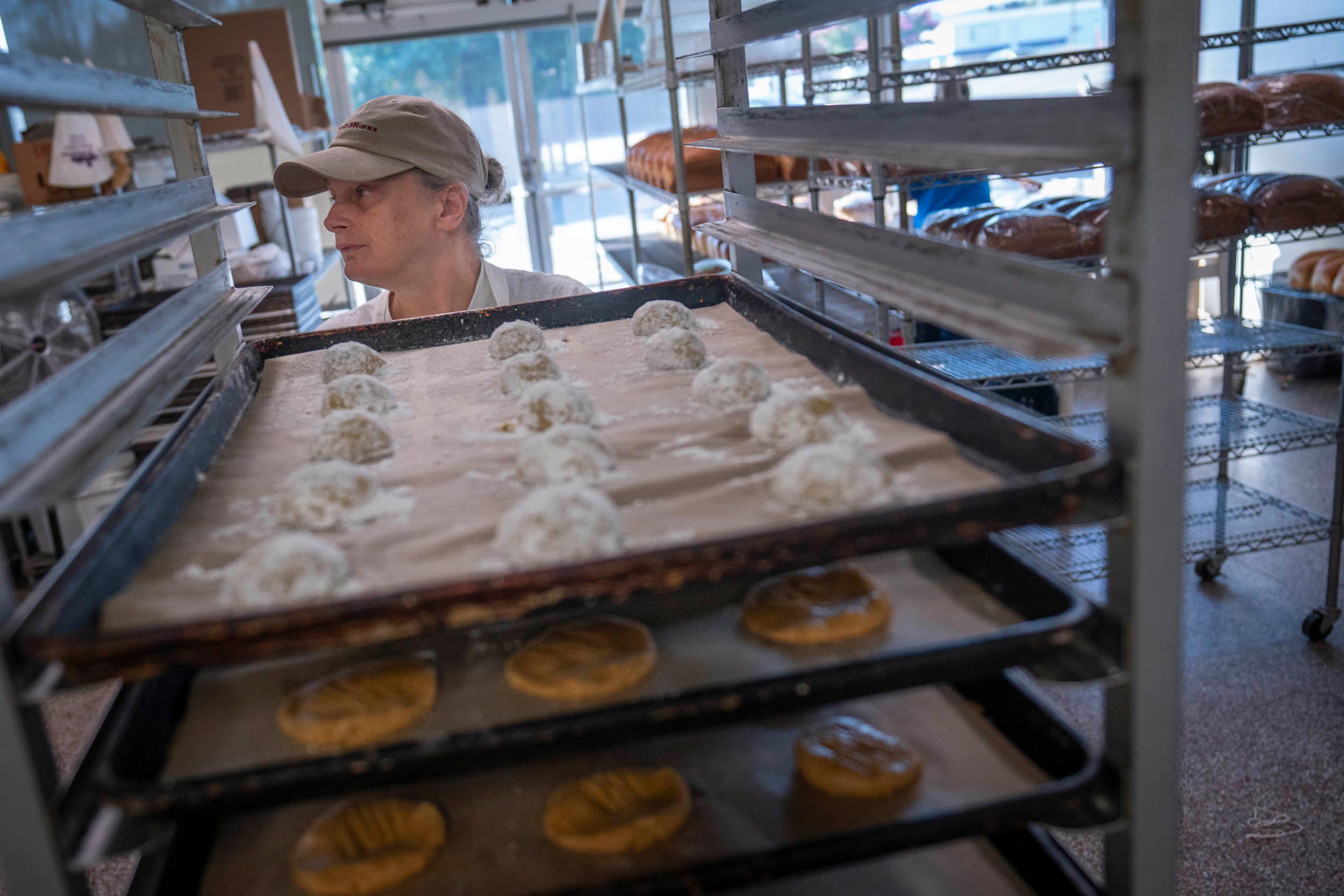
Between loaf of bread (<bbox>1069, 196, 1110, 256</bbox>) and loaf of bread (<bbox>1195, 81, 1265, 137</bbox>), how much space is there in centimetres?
35

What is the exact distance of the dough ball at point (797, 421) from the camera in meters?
1.04

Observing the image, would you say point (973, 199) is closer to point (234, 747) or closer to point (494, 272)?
point (494, 272)

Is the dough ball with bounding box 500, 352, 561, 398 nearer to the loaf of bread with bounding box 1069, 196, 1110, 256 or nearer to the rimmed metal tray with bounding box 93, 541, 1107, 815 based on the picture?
the rimmed metal tray with bounding box 93, 541, 1107, 815

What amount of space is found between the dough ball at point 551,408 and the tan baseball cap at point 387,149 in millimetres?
970

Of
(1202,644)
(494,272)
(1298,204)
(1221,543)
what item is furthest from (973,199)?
(494,272)

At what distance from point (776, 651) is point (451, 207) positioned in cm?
158

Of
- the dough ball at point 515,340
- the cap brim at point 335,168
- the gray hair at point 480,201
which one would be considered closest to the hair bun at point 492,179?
the gray hair at point 480,201

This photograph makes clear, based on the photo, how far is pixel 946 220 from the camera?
3.22m

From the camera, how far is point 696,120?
22.8 ft

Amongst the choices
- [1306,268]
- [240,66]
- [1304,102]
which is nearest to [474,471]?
[1304,102]

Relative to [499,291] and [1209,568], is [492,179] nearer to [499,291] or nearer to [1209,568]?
[499,291]

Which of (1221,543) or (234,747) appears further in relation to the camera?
A: (1221,543)

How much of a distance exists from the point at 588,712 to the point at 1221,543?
2.72 m

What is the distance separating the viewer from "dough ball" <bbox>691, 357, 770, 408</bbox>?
1191mm
